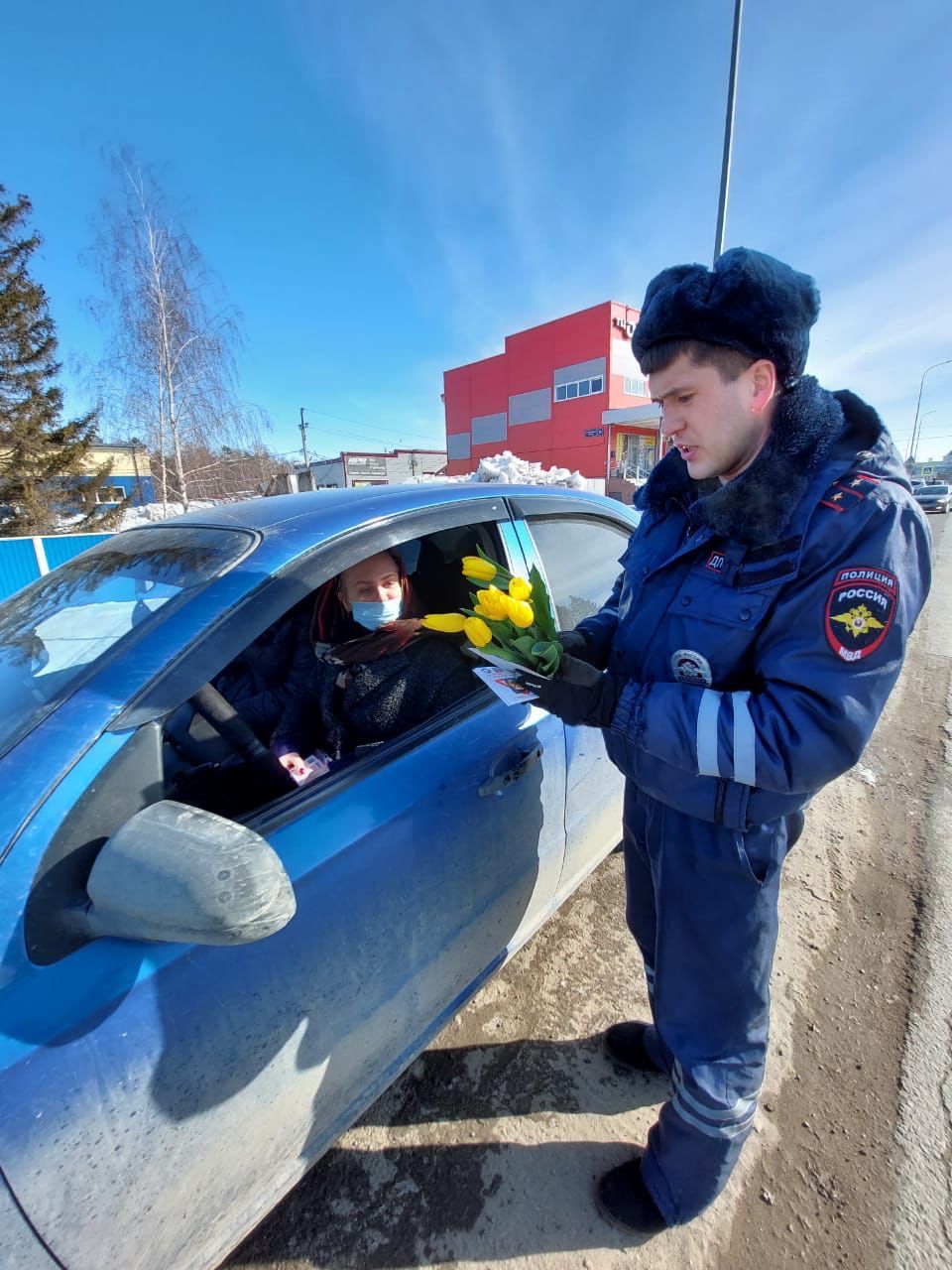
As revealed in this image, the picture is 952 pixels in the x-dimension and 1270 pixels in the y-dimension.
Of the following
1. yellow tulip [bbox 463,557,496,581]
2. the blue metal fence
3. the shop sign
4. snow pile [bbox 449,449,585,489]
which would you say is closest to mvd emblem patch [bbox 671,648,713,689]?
yellow tulip [bbox 463,557,496,581]

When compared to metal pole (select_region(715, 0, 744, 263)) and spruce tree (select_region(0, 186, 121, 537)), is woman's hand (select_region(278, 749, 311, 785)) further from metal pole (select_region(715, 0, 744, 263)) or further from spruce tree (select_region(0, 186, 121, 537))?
spruce tree (select_region(0, 186, 121, 537))

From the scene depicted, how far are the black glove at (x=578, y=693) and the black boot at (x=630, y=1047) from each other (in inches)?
50.9

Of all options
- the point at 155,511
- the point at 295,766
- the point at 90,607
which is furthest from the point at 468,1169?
the point at 155,511

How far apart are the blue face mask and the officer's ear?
1199 mm

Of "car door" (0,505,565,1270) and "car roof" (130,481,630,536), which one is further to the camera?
"car roof" (130,481,630,536)

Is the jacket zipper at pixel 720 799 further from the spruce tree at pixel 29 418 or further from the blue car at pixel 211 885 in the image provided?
the spruce tree at pixel 29 418

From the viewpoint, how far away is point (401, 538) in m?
1.54

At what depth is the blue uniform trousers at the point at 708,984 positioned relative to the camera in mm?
1196

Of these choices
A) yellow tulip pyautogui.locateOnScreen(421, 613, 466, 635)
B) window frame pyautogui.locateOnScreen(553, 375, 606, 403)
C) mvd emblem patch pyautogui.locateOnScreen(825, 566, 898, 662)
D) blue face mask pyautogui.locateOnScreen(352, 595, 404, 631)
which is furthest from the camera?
Result: window frame pyautogui.locateOnScreen(553, 375, 606, 403)

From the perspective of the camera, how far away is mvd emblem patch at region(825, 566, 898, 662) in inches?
36.4

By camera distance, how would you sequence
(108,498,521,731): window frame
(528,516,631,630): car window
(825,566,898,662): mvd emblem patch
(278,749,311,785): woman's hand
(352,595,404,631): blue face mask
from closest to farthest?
(825,566,898,662): mvd emblem patch < (108,498,521,731): window frame < (278,749,311,785): woman's hand < (352,595,404,631): blue face mask < (528,516,631,630): car window

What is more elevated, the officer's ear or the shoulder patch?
A: the officer's ear

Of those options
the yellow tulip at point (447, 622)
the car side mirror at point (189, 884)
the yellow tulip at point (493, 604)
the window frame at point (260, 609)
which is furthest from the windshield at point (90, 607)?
the yellow tulip at point (493, 604)

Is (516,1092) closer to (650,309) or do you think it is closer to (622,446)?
(650,309)
